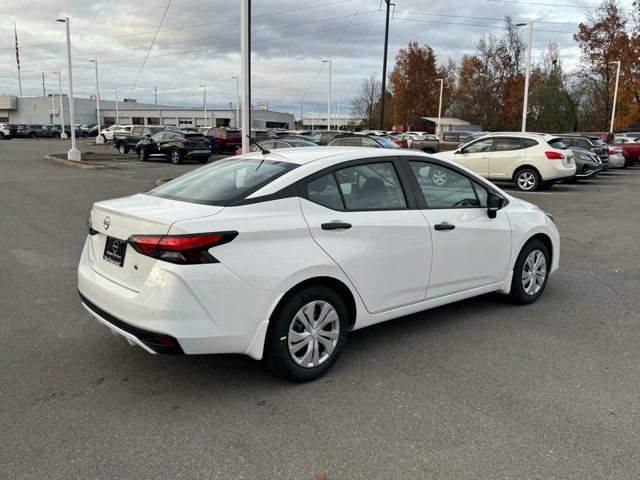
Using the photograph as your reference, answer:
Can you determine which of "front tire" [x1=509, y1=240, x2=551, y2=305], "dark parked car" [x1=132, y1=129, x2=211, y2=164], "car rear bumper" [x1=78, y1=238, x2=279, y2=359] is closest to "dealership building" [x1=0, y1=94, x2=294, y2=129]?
"dark parked car" [x1=132, y1=129, x2=211, y2=164]

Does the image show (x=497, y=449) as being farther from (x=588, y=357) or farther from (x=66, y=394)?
(x=66, y=394)

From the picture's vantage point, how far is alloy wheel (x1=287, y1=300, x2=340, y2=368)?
367 centimetres

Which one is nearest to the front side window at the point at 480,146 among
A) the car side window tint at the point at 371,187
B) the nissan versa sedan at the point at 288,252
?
the nissan versa sedan at the point at 288,252

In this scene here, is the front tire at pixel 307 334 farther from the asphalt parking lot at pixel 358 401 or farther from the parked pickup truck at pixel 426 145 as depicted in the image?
the parked pickup truck at pixel 426 145

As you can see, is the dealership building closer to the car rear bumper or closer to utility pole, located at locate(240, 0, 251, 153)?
utility pole, located at locate(240, 0, 251, 153)

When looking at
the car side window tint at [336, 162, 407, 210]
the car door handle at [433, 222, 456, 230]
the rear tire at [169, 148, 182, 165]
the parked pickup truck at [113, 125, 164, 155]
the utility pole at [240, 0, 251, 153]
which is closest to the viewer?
the car side window tint at [336, 162, 407, 210]

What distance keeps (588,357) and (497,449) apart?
5.51 feet

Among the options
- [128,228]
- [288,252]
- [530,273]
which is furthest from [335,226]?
[530,273]

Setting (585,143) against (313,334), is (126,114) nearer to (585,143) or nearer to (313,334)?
(585,143)

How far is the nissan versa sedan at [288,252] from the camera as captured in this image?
10.8ft

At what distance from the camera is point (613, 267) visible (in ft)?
23.8

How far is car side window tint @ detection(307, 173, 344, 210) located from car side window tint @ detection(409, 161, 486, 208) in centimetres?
88

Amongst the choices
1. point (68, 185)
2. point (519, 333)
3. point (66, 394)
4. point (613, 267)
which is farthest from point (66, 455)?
point (68, 185)

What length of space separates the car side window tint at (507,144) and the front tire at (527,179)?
75 centimetres
